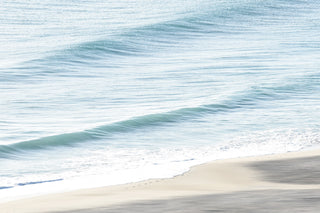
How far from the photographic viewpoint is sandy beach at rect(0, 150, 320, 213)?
7289 mm

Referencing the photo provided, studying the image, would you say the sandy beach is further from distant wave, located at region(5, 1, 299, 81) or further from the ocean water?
distant wave, located at region(5, 1, 299, 81)

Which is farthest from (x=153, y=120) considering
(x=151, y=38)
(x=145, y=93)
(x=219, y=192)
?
(x=151, y=38)

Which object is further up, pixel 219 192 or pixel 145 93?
pixel 219 192

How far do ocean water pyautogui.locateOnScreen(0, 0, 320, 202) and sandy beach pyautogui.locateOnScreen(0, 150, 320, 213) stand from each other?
53cm

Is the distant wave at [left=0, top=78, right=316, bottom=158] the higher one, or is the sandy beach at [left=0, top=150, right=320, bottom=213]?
the sandy beach at [left=0, top=150, right=320, bottom=213]

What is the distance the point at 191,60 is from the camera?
70.2 feet

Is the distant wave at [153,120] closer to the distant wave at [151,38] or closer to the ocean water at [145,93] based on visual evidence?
the ocean water at [145,93]

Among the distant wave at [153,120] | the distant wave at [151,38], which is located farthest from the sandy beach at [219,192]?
the distant wave at [151,38]

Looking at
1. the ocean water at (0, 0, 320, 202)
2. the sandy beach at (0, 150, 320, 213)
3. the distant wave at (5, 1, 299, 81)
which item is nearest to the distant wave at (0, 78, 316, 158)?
the ocean water at (0, 0, 320, 202)

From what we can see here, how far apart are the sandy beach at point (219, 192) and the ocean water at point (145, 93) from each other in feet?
1.74

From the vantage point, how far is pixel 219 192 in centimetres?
830

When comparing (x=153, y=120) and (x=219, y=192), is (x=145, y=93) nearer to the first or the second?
(x=153, y=120)

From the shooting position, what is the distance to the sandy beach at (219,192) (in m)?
7.29

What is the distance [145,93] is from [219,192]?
848 centimetres
